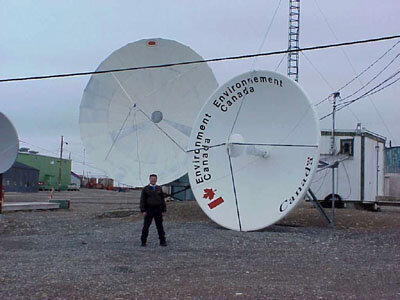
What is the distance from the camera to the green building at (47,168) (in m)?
70.7

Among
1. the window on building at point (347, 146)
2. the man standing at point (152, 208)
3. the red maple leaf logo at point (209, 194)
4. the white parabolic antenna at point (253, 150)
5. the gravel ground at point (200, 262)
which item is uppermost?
the window on building at point (347, 146)

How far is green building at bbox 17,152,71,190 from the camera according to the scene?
7069 centimetres

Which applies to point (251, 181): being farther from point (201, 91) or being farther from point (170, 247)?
point (201, 91)

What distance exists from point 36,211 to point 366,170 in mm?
14559

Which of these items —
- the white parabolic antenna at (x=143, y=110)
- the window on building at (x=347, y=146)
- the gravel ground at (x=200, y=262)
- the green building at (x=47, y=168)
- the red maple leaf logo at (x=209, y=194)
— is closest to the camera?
the gravel ground at (x=200, y=262)

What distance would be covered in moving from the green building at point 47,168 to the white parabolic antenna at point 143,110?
165 ft

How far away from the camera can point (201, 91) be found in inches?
831

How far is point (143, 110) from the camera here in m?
21.9

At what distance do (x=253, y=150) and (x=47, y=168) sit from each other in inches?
2470

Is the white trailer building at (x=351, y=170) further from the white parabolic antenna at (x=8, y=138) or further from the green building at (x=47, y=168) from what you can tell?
the green building at (x=47, y=168)

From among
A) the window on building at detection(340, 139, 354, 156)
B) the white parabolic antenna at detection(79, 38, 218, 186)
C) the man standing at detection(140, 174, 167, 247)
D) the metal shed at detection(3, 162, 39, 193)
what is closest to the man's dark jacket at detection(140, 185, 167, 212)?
the man standing at detection(140, 174, 167, 247)

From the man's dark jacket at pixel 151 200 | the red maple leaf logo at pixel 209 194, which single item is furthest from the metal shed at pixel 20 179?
the man's dark jacket at pixel 151 200

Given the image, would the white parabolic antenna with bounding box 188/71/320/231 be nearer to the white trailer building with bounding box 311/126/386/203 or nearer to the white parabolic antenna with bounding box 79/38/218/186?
the white parabolic antenna with bounding box 79/38/218/186

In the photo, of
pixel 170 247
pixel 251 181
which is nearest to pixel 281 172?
pixel 251 181
